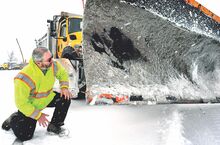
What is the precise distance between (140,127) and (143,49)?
957 millimetres

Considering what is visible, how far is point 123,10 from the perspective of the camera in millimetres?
3395

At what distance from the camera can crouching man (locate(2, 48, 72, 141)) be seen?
2797 millimetres

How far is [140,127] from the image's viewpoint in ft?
10.8

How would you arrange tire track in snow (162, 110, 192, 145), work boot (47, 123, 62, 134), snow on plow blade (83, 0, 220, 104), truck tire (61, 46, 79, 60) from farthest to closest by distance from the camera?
truck tire (61, 46, 79, 60) → snow on plow blade (83, 0, 220, 104) → work boot (47, 123, 62, 134) → tire track in snow (162, 110, 192, 145)

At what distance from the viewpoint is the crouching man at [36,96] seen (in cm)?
280

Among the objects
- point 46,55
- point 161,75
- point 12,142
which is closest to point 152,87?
point 161,75

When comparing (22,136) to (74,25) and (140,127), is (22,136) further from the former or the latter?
(74,25)

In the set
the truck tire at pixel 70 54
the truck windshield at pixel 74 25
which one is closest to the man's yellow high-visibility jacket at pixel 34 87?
the truck tire at pixel 70 54

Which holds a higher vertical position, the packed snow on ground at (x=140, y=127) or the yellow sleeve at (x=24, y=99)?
the yellow sleeve at (x=24, y=99)

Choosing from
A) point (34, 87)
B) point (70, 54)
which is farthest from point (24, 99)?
point (70, 54)

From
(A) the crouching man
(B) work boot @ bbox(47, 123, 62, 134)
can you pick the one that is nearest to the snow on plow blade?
(A) the crouching man

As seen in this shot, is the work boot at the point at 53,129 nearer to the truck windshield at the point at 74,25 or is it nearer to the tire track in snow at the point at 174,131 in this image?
the tire track in snow at the point at 174,131

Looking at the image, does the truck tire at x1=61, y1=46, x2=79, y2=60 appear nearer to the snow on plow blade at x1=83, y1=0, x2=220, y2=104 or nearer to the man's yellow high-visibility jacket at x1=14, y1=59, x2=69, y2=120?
the snow on plow blade at x1=83, y1=0, x2=220, y2=104

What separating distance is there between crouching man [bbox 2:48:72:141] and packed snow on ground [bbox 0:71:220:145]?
125mm
